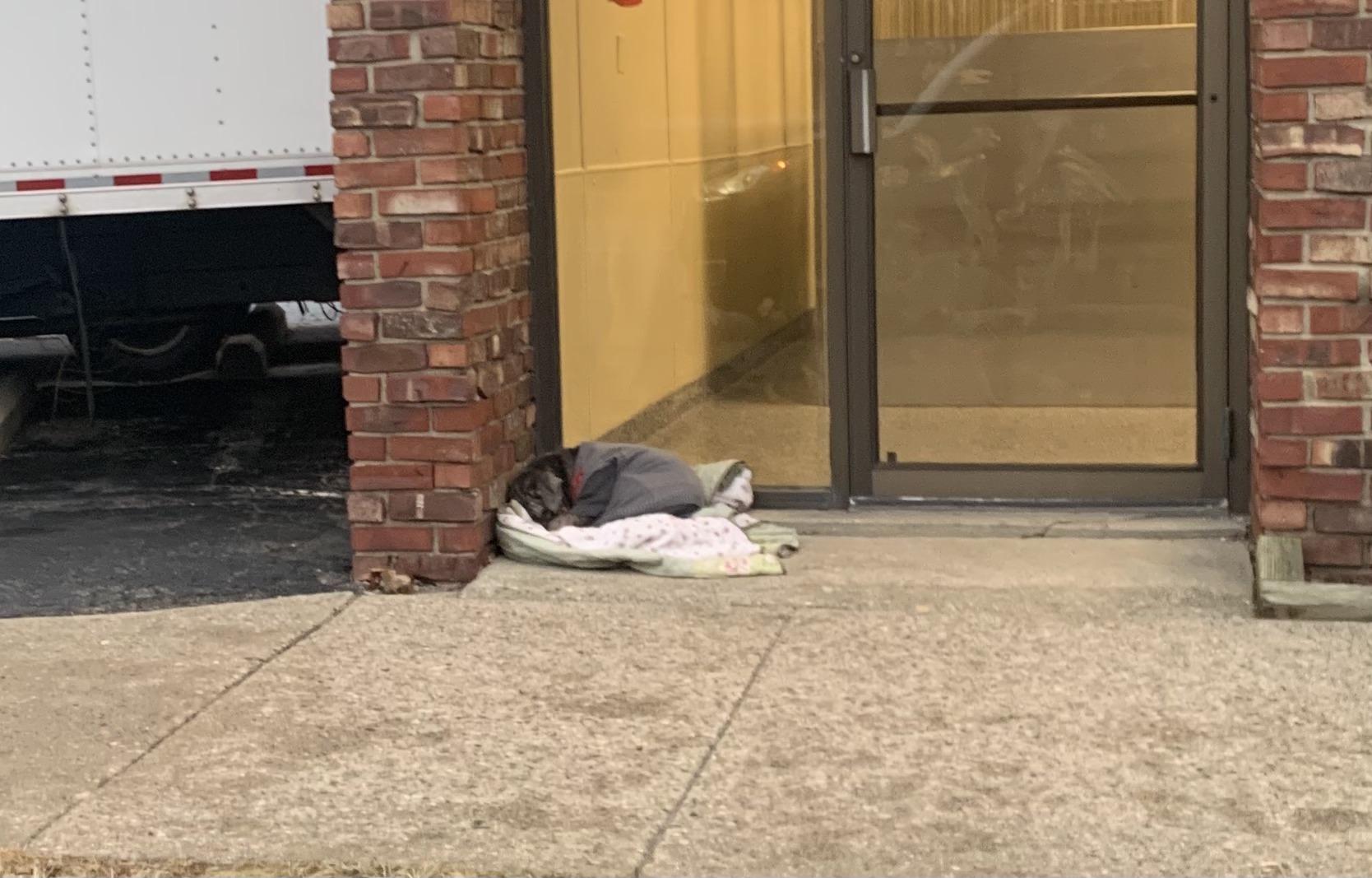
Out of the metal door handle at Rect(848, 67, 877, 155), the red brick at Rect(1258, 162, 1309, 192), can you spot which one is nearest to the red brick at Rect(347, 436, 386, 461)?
the metal door handle at Rect(848, 67, 877, 155)

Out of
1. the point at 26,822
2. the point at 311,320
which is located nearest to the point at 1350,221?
the point at 26,822

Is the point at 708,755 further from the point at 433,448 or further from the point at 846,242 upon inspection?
the point at 846,242

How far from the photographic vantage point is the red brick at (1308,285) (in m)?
5.63

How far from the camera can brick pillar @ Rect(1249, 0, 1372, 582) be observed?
18.2ft

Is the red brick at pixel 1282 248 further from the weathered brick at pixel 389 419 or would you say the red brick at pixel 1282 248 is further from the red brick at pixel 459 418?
the weathered brick at pixel 389 419

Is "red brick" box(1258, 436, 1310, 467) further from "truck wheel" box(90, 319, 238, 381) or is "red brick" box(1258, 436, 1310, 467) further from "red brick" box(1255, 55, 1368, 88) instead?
"truck wheel" box(90, 319, 238, 381)

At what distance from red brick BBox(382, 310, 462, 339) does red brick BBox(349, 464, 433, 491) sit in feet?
1.36

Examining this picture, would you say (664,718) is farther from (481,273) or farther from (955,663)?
(481,273)

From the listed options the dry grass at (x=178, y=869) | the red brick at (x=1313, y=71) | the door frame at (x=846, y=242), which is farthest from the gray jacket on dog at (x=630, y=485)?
the dry grass at (x=178, y=869)

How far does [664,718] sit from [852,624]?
3.08ft

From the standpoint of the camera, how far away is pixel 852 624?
5.67m

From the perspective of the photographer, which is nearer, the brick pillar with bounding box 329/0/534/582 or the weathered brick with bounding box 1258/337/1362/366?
the weathered brick with bounding box 1258/337/1362/366

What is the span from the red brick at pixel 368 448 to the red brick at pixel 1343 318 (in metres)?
2.82

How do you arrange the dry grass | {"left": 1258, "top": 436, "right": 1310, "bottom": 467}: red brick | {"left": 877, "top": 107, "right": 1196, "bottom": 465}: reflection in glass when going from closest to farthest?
the dry grass < {"left": 1258, "top": 436, "right": 1310, "bottom": 467}: red brick < {"left": 877, "top": 107, "right": 1196, "bottom": 465}: reflection in glass
